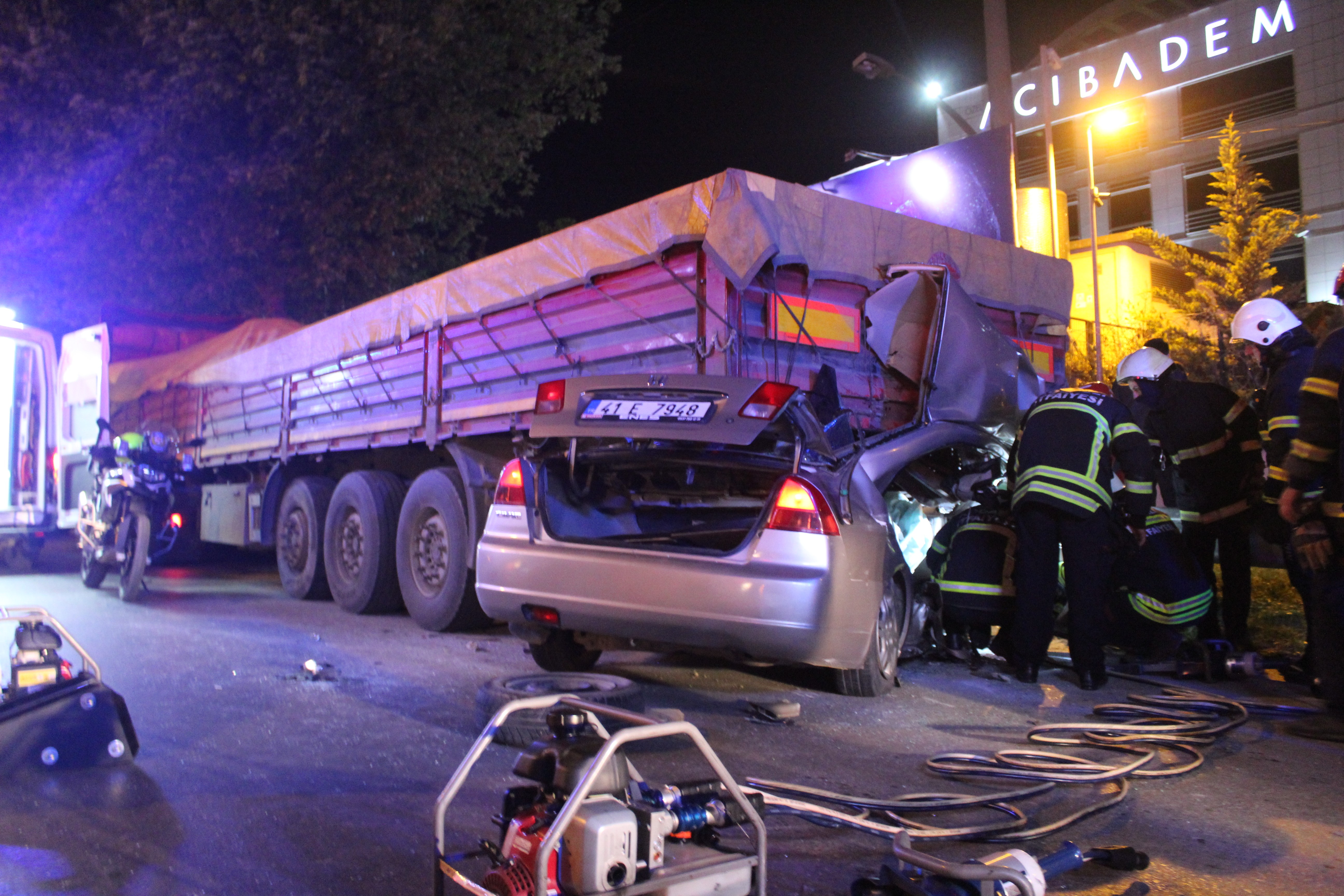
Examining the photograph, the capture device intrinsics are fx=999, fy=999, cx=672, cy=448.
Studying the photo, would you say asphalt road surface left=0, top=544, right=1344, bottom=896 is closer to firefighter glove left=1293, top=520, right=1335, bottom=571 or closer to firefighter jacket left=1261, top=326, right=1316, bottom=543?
firefighter glove left=1293, top=520, right=1335, bottom=571

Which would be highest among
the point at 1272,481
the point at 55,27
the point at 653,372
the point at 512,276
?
the point at 55,27

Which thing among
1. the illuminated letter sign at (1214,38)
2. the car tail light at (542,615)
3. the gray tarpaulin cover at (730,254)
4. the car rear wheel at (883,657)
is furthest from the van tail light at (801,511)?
the illuminated letter sign at (1214,38)

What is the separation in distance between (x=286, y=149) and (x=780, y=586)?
1405cm

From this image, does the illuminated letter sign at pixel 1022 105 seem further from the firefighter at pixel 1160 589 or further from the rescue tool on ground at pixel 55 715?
the rescue tool on ground at pixel 55 715

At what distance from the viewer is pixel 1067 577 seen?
516cm

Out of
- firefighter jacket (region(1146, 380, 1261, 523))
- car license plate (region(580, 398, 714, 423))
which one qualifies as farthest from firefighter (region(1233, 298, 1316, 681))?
car license plate (region(580, 398, 714, 423))

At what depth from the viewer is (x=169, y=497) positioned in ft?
31.3

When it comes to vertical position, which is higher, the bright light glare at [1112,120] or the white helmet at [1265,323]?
the bright light glare at [1112,120]

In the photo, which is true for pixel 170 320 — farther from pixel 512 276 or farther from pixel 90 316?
pixel 512 276

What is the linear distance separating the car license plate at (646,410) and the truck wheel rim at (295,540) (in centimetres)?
526

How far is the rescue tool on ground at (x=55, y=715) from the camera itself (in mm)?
3516

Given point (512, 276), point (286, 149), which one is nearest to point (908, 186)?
point (512, 276)

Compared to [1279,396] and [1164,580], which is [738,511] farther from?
[1279,396]

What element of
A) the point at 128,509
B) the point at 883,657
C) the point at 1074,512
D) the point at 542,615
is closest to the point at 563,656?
the point at 542,615
